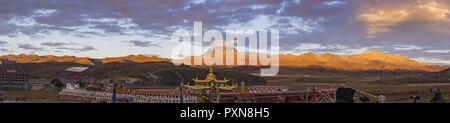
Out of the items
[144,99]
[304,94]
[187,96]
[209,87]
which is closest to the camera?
[187,96]

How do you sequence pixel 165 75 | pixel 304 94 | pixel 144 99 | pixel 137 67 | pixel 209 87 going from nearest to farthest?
pixel 144 99 → pixel 209 87 → pixel 304 94 → pixel 165 75 → pixel 137 67

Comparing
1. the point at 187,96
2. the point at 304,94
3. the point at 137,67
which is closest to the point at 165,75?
the point at 137,67

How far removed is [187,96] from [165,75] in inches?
3787

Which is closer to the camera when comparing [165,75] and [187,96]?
[187,96]
